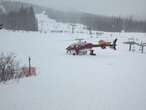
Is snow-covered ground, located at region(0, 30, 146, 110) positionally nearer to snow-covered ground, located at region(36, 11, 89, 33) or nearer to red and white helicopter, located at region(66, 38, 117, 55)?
red and white helicopter, located at region(66, 38, 117, 55)

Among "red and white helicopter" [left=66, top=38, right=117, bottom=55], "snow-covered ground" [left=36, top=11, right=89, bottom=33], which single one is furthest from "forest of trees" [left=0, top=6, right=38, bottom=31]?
"red and white helicopter" [left=66, top=38, right=117, bottom=55]

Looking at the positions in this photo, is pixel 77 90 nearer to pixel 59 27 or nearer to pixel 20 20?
pixel 20 20

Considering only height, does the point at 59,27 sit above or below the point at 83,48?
above

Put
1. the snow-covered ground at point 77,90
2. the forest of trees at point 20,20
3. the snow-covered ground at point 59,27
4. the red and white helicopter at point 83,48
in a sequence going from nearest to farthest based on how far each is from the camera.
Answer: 1. the snow-covered ground at point 77,90
2. the red and white helicopter at point 83,48
3. the forest of trees at point 20,20
4. the snow-covered ground at point 59,27

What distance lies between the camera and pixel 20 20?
25609mm

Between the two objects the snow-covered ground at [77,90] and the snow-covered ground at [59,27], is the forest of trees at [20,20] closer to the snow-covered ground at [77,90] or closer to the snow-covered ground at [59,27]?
the snow-covered ground at [59,27]

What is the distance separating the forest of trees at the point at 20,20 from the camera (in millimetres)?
22439

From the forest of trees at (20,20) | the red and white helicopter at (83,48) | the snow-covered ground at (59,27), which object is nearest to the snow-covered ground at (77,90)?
the red and white helicopter at (83,48)

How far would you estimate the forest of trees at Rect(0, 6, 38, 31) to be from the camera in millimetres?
22439

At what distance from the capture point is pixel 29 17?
2789cm

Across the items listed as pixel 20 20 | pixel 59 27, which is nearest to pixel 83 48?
pixel 20 20

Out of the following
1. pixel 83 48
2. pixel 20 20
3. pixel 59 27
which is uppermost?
pixel 59 27

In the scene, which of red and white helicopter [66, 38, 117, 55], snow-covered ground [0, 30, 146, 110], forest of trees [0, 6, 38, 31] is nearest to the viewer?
snow-covered ground [0, 30, 146, 110]

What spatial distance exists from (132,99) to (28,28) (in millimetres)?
23909
